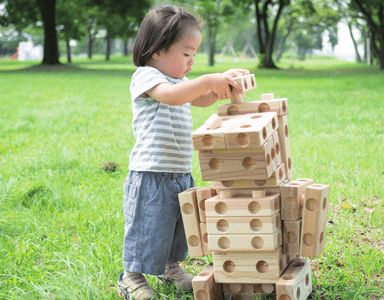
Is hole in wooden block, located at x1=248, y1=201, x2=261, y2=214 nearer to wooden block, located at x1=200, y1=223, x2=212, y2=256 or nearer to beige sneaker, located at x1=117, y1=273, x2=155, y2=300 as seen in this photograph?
wooden block, located at x1=200, y1=223, x2=212, y2=256

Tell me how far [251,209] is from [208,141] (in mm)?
338

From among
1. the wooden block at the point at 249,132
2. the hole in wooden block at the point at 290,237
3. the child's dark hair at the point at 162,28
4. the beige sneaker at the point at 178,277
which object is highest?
the child's dark hair at the point at 162,28

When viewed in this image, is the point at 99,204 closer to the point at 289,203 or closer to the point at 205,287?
the point at 205,287

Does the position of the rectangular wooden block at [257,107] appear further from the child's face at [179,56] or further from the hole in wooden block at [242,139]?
the hole in wooden block at [242,139]

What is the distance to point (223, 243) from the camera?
6.05ft

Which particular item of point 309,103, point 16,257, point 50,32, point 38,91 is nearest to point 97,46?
point 50,32

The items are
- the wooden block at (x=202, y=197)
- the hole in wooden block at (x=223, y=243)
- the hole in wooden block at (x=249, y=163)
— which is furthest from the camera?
the wooden block at (x=202, y=197)

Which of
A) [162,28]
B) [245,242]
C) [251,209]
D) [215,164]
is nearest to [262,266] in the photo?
[245,242]

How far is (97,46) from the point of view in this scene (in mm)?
80125

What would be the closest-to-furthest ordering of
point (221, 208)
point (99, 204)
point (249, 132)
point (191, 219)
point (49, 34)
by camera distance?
point (249, 132) < point (221, 208) < point (191, 219) < point (99, 204) < point (49, 34)

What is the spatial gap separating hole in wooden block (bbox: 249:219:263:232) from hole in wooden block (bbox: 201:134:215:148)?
0.36m

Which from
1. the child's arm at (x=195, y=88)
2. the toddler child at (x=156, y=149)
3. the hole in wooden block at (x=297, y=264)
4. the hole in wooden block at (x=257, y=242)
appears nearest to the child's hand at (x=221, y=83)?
the child's arm at (x=195, y=88)

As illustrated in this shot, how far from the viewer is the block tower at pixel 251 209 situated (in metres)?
1.73

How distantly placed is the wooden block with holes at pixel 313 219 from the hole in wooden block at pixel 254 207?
0.21m
